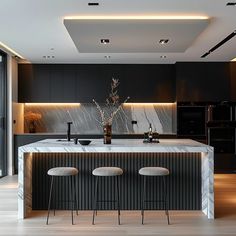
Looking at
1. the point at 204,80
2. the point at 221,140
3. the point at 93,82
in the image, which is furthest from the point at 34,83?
the point at 221,140

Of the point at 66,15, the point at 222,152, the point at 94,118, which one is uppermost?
the point at 66,15

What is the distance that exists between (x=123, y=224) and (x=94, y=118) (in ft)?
15.3

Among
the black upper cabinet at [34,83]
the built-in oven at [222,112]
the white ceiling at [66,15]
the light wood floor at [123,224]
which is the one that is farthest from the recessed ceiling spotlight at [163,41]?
the black upper cabinet at [34,83]

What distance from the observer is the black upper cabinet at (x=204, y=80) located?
832 centimetres

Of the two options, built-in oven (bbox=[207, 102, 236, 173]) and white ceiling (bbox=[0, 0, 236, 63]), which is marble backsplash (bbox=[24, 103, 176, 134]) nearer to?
built-in oven (bbox=[207, 102, 236, 173])

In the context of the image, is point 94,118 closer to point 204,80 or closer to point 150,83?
point 150,83

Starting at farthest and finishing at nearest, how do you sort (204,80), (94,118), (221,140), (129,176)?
(94,118)
(204,80)
(221,140)
(129,176)

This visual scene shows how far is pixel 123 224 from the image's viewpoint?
175 inches

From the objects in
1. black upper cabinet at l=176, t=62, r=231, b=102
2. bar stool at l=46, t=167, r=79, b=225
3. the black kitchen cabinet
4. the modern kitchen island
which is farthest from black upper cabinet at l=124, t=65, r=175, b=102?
bar stool at l=46, t=167, r=79, b=225

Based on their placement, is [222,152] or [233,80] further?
[233,80]

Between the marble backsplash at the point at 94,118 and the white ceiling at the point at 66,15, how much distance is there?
1.85 meters

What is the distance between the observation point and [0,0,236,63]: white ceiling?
165 inches

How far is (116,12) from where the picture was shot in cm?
451

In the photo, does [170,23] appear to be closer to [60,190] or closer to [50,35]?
[50,35]
